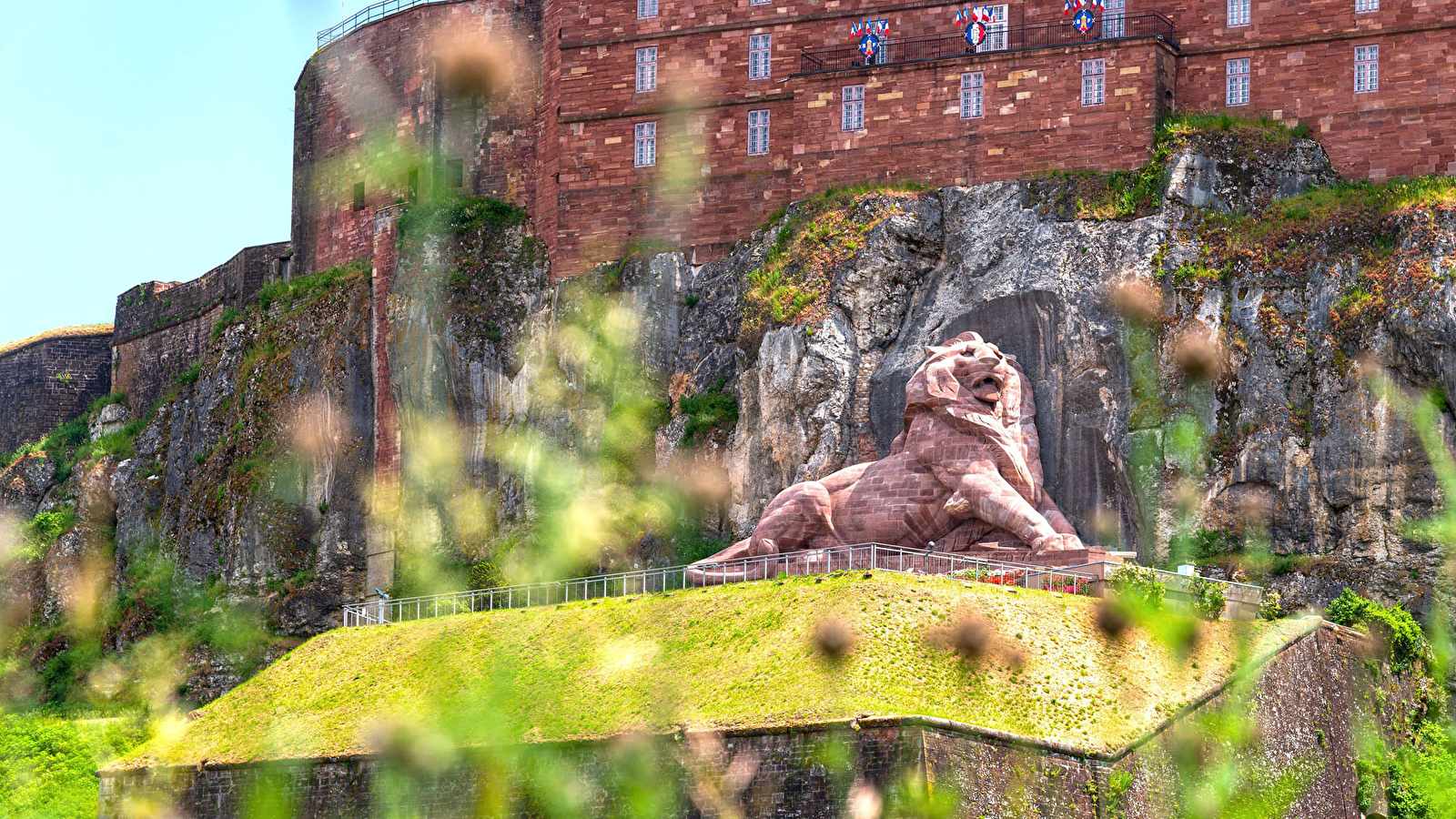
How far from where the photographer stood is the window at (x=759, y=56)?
6938 cm

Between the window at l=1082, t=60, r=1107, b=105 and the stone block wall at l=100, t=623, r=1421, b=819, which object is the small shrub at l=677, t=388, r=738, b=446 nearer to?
the window at l=1082, t=60, r=1107, b=105

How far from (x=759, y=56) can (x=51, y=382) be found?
3550 cm

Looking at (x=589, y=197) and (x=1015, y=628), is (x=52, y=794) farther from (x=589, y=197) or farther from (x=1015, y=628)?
(x=1015, y=628)

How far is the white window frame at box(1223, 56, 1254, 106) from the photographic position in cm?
6310

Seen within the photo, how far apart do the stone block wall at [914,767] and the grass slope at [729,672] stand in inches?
15.3

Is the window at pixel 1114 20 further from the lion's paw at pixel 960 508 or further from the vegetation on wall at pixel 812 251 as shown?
the lion's paw at pixel 960 508

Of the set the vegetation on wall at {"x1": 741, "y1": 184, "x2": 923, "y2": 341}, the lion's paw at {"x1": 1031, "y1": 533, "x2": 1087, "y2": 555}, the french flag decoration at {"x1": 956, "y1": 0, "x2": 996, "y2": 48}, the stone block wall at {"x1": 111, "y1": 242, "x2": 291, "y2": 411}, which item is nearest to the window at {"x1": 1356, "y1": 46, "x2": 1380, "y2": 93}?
the french flag decoration at {"x1": 956, "y1": 0, "x2": 996, "y2": 48}

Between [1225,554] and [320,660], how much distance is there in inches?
782

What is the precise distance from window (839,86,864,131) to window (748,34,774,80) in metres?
4.30

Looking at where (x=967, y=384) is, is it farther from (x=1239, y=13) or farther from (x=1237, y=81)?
(x=1239, y=13)

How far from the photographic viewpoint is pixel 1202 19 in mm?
64062

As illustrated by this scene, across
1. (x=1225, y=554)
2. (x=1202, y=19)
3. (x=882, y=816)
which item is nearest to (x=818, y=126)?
(x=1202, y=19)

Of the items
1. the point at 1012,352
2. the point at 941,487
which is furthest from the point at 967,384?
the point at 1012,352

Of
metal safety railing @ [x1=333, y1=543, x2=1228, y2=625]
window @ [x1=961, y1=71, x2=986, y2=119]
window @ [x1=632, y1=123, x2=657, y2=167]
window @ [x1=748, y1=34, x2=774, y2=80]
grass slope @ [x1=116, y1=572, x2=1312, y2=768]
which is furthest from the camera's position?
window @ [x1=632, y1=123, x2=657, y2=167]
